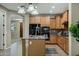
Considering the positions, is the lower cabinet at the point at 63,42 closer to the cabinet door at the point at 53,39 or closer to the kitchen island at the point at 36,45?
the cabinet door at the point at 53,39

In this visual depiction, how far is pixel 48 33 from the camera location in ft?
17.7

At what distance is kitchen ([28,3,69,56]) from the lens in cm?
523

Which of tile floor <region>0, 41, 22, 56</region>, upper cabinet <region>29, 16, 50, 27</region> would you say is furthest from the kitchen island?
upper cabinet <region>29, 16, 50, 27</region>

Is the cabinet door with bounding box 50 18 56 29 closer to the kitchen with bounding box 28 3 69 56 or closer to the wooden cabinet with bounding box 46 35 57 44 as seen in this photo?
the kitchen with bounding box 28 3 69 56

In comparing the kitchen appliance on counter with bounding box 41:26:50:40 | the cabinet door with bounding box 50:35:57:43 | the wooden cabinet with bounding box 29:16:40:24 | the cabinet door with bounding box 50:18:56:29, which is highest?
the wooden cabinet with bounding box 29:16:40:24

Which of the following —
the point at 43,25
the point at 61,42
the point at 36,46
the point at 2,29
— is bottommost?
the point at 36,46

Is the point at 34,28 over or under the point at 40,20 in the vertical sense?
under

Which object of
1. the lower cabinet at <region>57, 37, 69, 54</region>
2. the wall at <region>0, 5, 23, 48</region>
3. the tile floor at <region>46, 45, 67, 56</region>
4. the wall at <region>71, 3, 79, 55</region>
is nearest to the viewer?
the wall at <region>71, 3, 79, 55</region>

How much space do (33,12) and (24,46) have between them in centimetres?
144

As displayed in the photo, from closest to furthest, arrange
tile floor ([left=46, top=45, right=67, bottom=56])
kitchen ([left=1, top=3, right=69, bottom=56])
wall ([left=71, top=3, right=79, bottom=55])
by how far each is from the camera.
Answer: wall ([left=71, top=3, right=79, bottom=55]) → kitchen ([left=1, top=3, right=69, bottom=56]) → tile floor ([left=46, top=45, right=67, bottom=56])

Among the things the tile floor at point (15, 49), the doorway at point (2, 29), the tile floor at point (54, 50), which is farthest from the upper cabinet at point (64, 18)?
the doorway at point (2, 29)

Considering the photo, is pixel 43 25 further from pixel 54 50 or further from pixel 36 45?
pixel 54 50

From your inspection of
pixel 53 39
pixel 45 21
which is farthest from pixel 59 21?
pixel 53 39

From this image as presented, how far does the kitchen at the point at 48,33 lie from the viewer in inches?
206
